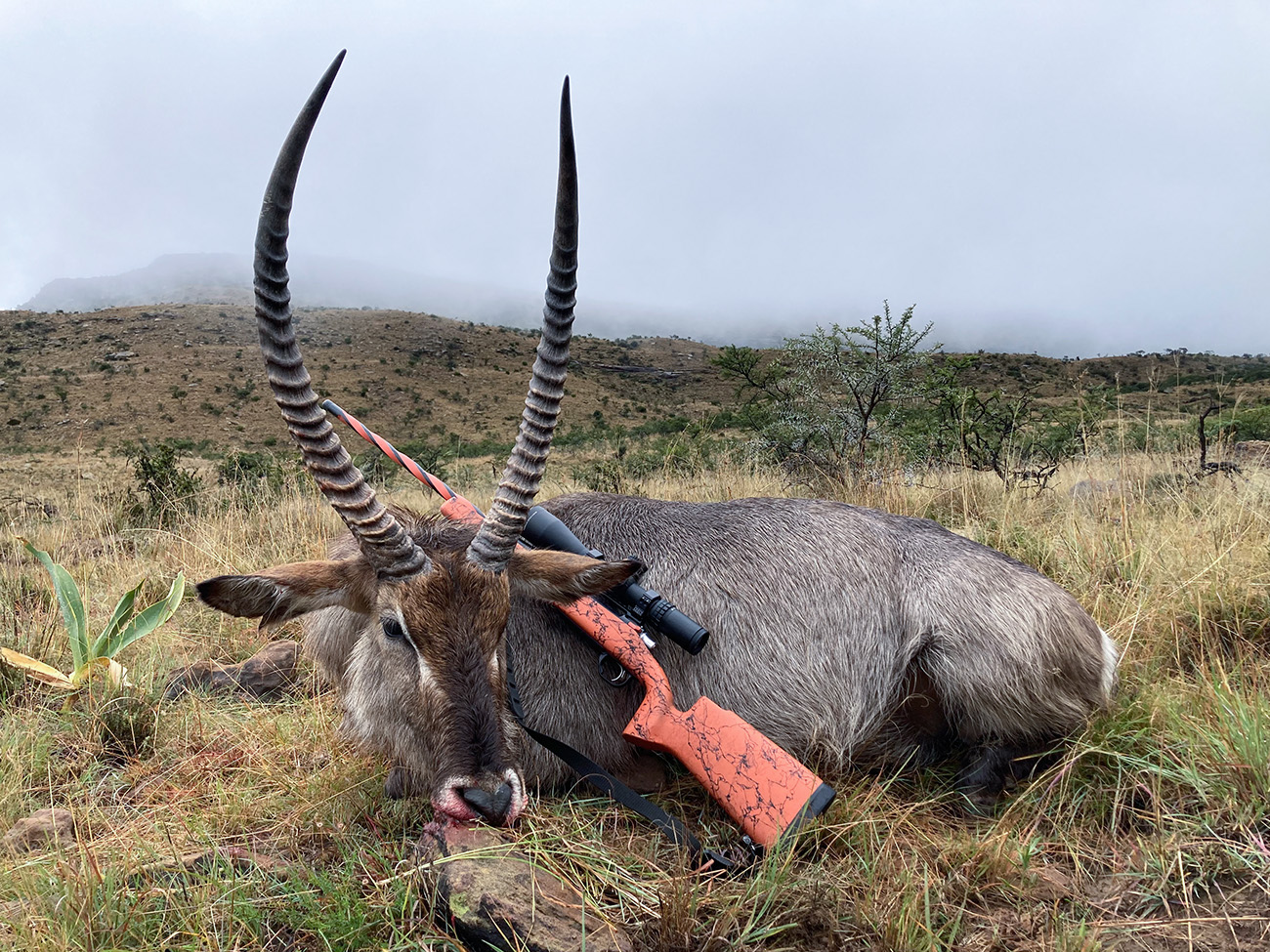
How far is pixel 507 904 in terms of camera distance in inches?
94.1

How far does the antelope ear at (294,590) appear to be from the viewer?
3156mm

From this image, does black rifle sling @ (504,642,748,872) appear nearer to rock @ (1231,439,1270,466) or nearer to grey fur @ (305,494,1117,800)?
grey fur @ (305,494,1117,800)

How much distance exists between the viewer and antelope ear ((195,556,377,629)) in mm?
3156

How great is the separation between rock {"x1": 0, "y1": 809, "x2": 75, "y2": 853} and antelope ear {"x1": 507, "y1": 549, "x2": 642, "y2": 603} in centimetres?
208

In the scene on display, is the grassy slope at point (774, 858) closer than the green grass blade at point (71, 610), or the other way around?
the grassy slope at point (774, 858)

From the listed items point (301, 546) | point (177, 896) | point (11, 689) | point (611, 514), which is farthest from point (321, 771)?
point (301, 546)

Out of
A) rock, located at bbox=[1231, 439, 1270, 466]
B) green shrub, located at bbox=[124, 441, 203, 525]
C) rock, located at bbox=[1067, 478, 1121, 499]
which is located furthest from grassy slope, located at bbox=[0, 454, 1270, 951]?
rock, located at bbox=[1231, 439, 1270, 466]

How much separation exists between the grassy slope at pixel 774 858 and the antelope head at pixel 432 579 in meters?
0.38

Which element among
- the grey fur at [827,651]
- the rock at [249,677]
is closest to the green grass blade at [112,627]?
the rock at [249,677]

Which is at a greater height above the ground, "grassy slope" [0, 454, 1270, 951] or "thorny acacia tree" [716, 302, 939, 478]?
"thorny acacia tree" [716, 302, 939, 478]

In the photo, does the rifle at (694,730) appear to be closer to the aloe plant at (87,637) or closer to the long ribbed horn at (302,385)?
the long ribbed horn at (302,385)

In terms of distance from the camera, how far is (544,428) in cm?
326

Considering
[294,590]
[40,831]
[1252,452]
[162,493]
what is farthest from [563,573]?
[1252,452]

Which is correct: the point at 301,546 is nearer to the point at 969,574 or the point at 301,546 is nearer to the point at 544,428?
the point at 544,428
